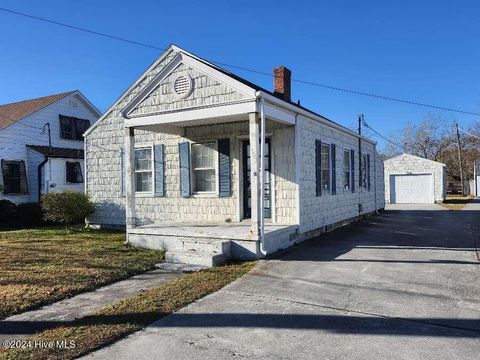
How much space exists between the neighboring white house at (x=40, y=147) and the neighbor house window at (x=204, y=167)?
439 inches

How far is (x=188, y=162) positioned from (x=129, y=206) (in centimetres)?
206

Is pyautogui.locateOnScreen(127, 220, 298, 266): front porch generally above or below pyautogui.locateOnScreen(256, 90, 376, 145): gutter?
below

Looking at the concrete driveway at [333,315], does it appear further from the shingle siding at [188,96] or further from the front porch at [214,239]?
the shingle siding at [188,96]

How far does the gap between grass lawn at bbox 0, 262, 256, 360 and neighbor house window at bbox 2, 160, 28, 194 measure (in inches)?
620

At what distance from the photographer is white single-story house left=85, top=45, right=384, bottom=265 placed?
8516mm

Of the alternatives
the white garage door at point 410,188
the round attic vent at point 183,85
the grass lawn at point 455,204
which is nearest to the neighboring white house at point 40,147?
the round attic vent at point 183,85

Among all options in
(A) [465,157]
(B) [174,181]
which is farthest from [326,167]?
(A) [465,157]

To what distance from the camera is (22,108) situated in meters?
22.3

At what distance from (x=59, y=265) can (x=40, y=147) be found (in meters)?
15.3

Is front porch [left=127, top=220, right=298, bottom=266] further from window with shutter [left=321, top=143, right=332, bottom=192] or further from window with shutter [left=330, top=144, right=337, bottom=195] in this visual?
window with shutter [left=330, top=144, right=337, bottom=195]

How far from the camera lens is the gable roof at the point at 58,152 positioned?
2051 cm

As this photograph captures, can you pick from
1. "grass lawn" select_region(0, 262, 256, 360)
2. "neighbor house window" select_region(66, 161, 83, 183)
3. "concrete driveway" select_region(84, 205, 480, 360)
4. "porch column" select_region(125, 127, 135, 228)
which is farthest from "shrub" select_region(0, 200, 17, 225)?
"concrete driveway" select_region(84, 205, 480, 360)

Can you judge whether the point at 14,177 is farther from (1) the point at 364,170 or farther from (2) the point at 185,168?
(1) the point at 364,170

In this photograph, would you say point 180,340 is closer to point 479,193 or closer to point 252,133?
point 252,133
